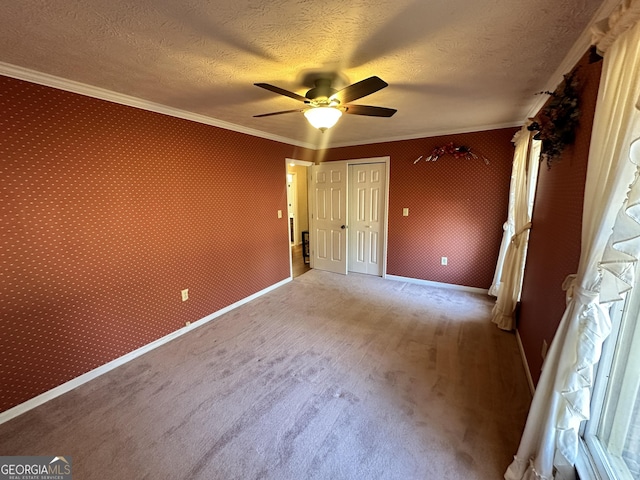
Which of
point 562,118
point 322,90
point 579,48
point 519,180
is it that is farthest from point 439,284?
point 322,90

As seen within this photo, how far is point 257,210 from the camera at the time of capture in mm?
3768

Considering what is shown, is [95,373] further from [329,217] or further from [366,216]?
[366,216]

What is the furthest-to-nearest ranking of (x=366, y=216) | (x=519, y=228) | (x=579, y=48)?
(x=366, y=216), (x=519, y=228), (x=579, y=48)

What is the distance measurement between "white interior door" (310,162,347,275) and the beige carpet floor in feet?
6.71

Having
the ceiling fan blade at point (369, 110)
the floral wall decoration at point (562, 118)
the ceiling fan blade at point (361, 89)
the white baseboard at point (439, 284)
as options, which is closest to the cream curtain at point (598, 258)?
the floral wall decoration at point (562, 118)

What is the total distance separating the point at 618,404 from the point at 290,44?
238 centimetres

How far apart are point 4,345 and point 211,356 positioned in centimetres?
135

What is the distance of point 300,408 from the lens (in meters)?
1.88

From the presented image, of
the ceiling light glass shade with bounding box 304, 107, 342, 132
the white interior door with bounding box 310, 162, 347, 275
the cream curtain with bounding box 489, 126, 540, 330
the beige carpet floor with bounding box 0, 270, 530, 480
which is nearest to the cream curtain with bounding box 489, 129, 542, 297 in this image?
the cream curtain with bounding box 489, 126, 540, 330

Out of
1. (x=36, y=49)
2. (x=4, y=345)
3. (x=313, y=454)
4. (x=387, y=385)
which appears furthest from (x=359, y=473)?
(x=36, y=49)

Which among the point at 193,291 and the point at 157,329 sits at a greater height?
A: the point at 193,291

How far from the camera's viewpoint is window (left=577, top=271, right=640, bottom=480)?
3.72ft

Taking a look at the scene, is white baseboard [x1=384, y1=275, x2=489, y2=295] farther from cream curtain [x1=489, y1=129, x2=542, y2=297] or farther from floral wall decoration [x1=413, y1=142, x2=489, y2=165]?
floral wall decoration [x1=413, y1=142, x2=489, y2=165]

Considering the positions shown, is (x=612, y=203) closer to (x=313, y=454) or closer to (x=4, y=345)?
(x=313, y=454)
